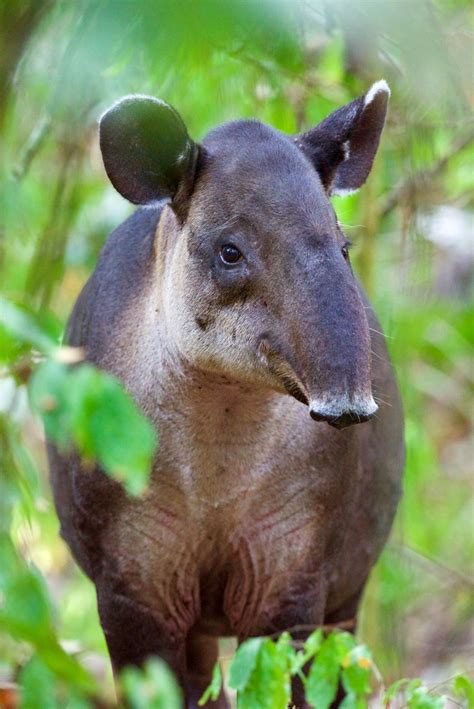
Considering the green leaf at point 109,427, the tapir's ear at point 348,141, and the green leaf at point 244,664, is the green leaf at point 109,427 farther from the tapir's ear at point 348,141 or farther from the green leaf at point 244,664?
the tapir's ear at point 348,141

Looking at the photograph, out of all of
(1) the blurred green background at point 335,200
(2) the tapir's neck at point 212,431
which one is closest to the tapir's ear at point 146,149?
(1) the blurred green background at point 335,200

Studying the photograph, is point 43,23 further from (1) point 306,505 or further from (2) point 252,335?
(1) point 306,505

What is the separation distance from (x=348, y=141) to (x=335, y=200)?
2.91 m

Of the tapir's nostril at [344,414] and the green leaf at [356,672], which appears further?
the green leaf at [356,672]

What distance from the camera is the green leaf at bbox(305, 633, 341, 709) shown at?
4.39 meters

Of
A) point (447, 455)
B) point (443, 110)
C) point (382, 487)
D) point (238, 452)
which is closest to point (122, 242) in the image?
point (238, 452)

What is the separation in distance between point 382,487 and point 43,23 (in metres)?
2.93

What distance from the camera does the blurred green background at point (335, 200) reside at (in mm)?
3408

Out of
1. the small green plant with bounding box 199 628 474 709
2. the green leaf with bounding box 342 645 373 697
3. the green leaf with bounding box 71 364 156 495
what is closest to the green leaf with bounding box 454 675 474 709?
the small green plant with bounding box 199 628 474 709

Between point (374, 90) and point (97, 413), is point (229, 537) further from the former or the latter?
point (97, 413)

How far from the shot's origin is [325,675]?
14.5 ft

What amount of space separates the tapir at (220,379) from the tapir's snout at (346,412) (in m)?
0.26

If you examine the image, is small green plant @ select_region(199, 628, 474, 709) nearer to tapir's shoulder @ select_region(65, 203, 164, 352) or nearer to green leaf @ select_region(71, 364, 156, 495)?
green leaf @ select_region(71, 364, 156, 495)

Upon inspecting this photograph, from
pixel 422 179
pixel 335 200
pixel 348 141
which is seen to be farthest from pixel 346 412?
pixel 335 200
